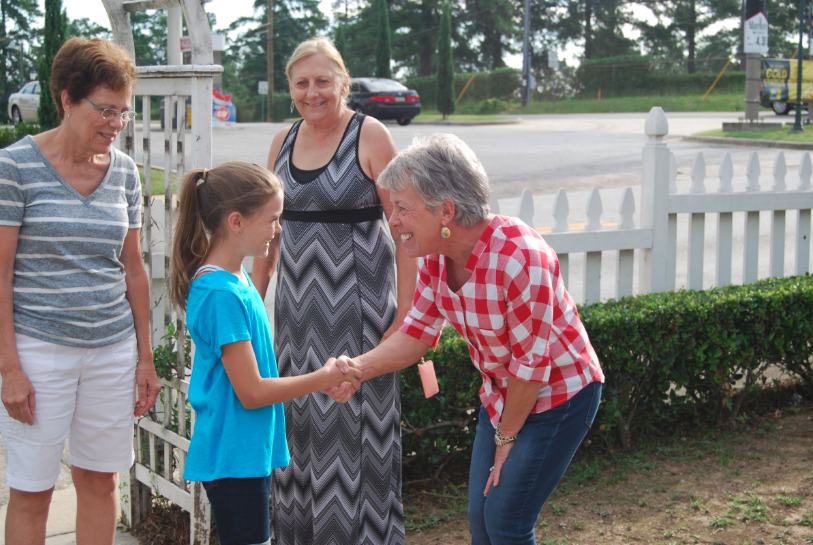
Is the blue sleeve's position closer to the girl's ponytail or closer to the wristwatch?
the girl's ponytail

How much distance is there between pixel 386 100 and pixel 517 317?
24.4m

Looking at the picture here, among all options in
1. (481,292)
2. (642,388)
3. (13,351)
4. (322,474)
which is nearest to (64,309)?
(13,351)

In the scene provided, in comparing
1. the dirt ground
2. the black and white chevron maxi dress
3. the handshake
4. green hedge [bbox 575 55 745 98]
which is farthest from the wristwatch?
green hedge [bbox 575 55 745 98]

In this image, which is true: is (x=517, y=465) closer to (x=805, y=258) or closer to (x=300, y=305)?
(x=300, y=305)

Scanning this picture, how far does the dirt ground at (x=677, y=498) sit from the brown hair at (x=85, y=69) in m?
2.26

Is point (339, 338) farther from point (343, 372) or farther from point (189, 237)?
point (189, 237)

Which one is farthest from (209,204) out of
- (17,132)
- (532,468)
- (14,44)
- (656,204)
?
(14,44)

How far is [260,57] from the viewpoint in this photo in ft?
168

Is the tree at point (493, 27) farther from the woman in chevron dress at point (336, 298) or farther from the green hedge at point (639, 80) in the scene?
the woman in chevron dress at point (336, 298)

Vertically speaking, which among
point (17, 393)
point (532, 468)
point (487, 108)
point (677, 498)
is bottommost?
point (677, 498)

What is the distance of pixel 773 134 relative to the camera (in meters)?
19.3

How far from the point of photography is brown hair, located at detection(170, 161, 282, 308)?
7.41 ft

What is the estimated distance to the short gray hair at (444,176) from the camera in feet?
7.20

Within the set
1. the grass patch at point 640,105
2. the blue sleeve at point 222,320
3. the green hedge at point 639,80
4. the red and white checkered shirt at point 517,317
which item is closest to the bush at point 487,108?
the grass patch at point 640,105
